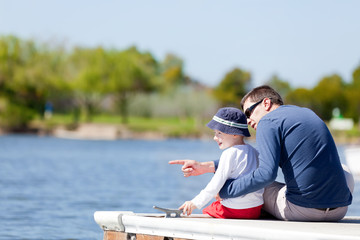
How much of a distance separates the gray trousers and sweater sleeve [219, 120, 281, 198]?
1.18ft

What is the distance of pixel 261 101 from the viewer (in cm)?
489

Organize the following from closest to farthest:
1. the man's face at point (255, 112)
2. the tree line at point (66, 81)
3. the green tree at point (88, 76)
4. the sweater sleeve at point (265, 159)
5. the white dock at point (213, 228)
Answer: the white dock at point (213, 228), the sweater sleeve at point (265, 159), the man's face at point (255, 112), the tree line at point (66, 81), the green tree at point (88, 76)

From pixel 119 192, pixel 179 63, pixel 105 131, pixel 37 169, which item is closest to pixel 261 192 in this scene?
pixel 119 192

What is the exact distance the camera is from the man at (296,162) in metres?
4.58

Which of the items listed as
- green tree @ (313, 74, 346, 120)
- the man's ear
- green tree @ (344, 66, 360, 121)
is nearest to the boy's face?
the man's ear

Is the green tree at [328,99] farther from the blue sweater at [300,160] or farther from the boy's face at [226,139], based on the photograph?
the blue sweater at [300,160]

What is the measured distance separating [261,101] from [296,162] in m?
0.53

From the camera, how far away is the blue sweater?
180 inches

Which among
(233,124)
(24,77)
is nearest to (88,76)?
(24,77)

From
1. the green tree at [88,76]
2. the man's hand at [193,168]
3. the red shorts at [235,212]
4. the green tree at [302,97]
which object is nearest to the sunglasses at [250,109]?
the man's hand at [193,168]

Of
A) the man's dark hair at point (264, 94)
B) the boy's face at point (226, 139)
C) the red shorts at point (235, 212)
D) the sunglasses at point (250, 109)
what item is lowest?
the red shorts at point (235, 212)

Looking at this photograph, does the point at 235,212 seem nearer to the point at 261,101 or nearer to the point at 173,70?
the point at 261,101

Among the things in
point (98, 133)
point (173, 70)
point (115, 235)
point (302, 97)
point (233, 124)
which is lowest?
point (98, 133)

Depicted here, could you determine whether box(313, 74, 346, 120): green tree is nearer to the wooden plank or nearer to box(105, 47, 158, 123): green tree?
box(105, 47, 158, 123): green tree
